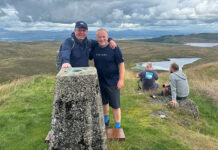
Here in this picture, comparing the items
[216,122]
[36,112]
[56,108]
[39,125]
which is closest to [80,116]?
[56,108]

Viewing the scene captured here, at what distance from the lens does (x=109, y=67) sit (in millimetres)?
5305

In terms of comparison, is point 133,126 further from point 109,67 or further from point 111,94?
point 109,67

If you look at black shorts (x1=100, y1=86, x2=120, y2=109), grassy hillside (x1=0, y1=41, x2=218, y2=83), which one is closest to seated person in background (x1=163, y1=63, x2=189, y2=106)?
black shorts (x1=100, y1=86, x2=120, y2=109)

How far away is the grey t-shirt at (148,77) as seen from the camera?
36.2 ft

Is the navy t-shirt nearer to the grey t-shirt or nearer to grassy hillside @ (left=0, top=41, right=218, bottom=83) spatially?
the grey t-shirt

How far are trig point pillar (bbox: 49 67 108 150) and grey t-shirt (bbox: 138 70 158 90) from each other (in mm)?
7532

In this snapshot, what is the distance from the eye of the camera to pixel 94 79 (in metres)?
3.84

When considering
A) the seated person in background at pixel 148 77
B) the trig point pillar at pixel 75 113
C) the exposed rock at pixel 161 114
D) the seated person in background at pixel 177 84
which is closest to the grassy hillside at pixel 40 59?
the seated person in background at pixel 148 77

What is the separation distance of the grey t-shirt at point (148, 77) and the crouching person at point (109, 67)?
19.1ft

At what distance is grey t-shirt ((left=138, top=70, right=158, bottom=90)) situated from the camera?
1104cm

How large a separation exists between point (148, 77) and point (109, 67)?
6.26 m

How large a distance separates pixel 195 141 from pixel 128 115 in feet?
9.06

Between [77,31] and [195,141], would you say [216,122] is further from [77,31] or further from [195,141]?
[77,31]

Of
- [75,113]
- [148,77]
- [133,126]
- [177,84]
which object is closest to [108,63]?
[75,113]
